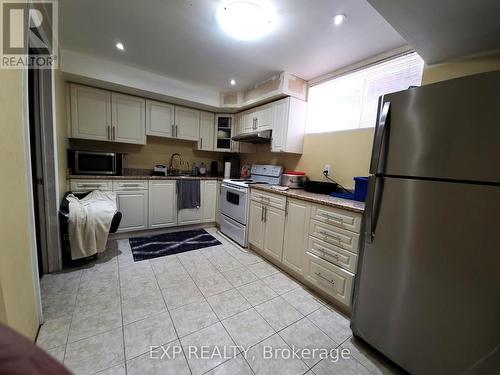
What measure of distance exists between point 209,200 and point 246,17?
2713 millimetres

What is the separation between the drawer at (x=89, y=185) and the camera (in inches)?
105

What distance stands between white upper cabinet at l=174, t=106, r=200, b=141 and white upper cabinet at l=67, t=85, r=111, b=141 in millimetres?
965

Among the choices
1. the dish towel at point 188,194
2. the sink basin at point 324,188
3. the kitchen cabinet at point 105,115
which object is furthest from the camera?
the dish towel at point 188,194

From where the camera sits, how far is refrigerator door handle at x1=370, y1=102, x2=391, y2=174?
130cm

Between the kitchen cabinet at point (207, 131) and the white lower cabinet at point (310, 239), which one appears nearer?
the white lower cabinet at point (310, 239)

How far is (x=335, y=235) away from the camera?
1800mm

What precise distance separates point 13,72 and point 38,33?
31.7 inches

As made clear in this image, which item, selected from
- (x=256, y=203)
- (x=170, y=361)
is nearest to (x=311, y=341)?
(x=170, y=361)

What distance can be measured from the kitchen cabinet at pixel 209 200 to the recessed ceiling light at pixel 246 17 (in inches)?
92.7

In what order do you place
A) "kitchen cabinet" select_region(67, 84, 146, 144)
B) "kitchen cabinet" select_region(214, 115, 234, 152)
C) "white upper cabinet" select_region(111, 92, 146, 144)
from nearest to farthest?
"kitchen cabinet" select_region(67, 84, 146, 144) < "white upper cabinet" select_region(111, 92, 146, 144) < "kitchen cabinet" select_region(214, 115, 234, 152)

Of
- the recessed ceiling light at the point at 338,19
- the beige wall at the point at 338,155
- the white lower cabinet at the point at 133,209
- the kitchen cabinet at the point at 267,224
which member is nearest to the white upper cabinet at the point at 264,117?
the beige wall at the point at 338,155

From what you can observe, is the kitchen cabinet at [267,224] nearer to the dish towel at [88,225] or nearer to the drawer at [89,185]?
the dish towel at [88,225]

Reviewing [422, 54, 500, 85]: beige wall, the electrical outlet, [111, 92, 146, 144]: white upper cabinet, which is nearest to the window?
[422, 54, 500, 85]: beige wall

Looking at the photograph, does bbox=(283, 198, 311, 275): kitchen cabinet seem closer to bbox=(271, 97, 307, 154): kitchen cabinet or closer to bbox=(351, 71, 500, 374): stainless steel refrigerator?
bbox=(351, 71, 500, 374): stainless steel refrigerator
